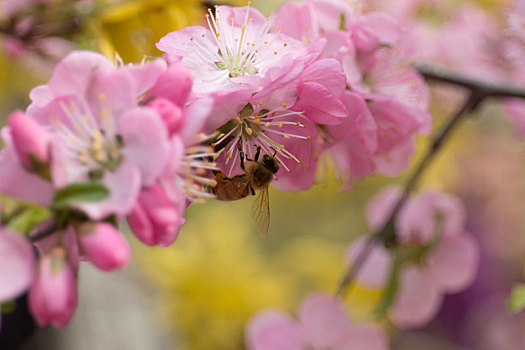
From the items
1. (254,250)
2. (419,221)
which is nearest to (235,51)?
(419,221)

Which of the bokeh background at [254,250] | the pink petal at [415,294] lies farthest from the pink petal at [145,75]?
the pink petal at [415,294]

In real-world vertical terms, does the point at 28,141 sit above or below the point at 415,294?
above

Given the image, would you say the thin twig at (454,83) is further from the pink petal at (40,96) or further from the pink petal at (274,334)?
the pink petal at (40,96)

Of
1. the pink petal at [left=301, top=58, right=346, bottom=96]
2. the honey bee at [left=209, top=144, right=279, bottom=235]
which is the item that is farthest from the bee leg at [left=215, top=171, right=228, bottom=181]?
the pink petal at [left=301, top=58, right=346, bottom=96]

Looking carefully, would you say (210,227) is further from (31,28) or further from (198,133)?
(198,133)

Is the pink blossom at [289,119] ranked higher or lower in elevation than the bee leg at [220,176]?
higher

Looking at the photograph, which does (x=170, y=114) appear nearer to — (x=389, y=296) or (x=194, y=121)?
(x=194, y=121)
